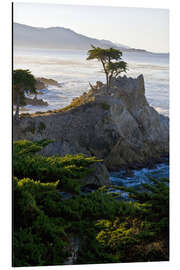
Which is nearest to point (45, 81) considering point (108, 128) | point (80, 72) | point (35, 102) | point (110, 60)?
point (35, 102)

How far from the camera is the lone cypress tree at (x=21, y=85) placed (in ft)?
14.1

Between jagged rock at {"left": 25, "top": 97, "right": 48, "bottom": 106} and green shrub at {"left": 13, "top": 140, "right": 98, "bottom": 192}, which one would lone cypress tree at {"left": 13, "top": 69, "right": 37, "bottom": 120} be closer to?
jagged rock at {"left": 25, "top": 97, "right": 48, "bottom": 106}

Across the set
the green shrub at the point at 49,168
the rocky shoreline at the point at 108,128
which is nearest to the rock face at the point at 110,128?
the rocky shoreline at the point at 108,128

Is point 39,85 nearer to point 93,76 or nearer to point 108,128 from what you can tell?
point 93,76

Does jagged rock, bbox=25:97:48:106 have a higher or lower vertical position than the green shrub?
higher

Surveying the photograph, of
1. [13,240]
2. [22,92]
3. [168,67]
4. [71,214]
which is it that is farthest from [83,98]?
[13,240]

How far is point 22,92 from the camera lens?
4.39 m

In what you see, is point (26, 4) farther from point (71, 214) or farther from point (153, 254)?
point (153, 254)

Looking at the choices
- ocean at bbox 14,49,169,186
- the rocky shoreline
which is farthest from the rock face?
ocean at bbox 14,49,169,186

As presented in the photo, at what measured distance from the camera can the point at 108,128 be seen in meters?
4.89

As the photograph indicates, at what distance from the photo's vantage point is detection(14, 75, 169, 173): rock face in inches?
187

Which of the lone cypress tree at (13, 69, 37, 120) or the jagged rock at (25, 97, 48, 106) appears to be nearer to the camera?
the lone cypress tree at (13, 69, 37, 120)

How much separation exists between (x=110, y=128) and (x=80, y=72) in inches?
33.7
